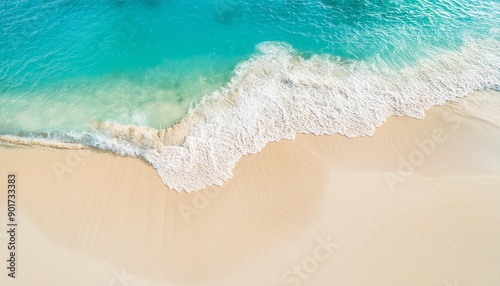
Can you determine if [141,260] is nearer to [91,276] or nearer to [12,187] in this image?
[91,276]

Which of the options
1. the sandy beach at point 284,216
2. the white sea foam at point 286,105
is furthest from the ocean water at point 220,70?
the sandy beach at point 284,216

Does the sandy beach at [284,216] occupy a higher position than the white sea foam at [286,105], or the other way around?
the white sea foam at [286,105]

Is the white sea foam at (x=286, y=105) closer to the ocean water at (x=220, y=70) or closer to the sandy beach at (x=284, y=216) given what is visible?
the ocean water at (x=220, y=70)

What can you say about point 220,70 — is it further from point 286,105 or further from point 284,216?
point 284,216

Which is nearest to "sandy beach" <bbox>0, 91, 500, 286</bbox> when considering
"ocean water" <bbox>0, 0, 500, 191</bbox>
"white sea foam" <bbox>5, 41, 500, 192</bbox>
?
"white sea foam" <bbox>5, 41, 500, 192</bbox>

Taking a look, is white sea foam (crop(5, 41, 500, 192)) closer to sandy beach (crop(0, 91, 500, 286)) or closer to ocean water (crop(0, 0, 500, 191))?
ocean water (crop(0, 0, 500, 191))

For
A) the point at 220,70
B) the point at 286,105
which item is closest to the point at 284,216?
the point at 286,105
